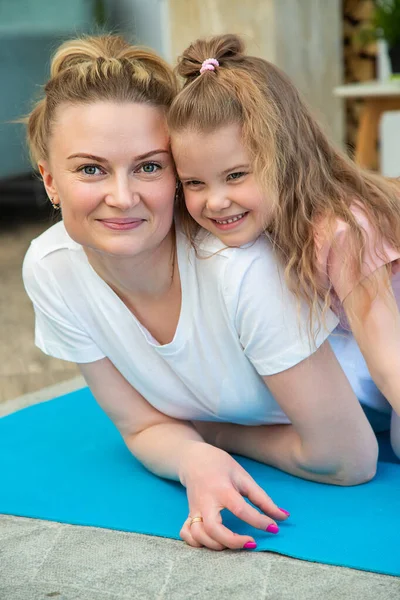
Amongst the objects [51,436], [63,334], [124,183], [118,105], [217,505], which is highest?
[118,105]

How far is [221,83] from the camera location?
1336 millimetres

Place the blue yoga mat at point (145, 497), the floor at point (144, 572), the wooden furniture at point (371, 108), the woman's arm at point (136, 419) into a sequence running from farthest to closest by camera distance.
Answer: the wooden furniture at point (371, 108), the woman's arm at point (136, 419), the blue yoga mat at point (145, 497), the floor at point (144, 572)

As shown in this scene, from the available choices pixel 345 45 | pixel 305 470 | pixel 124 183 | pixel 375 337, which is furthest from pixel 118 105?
pixel 345 45

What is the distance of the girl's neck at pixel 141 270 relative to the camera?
148 cm

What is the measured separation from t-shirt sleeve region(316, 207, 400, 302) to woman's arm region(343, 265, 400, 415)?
0.01 metres

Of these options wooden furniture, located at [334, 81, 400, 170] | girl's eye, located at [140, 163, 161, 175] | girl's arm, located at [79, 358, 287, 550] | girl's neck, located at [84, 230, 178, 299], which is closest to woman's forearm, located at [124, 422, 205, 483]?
girl's arm, located at [79, 358, 287, 550]

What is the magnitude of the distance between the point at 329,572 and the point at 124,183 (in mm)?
647

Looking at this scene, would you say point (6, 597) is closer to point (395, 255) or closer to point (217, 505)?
point (217, 505)

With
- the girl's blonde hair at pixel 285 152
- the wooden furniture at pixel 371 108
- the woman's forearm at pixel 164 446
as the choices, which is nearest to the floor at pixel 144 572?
the woman's forearm at pixel 164 446

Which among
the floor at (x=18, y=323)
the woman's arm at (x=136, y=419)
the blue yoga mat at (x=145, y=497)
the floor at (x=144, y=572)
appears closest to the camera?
the floor at (x=144, y=572)

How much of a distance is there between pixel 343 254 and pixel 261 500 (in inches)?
15.7

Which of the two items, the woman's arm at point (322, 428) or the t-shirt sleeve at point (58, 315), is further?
the t-shirt sleeve at point (58, 315)

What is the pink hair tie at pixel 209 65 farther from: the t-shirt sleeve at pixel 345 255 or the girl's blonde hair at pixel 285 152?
the t-shirt sleeve at pixel 345 255

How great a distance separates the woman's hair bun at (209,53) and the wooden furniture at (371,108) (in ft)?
7.66
